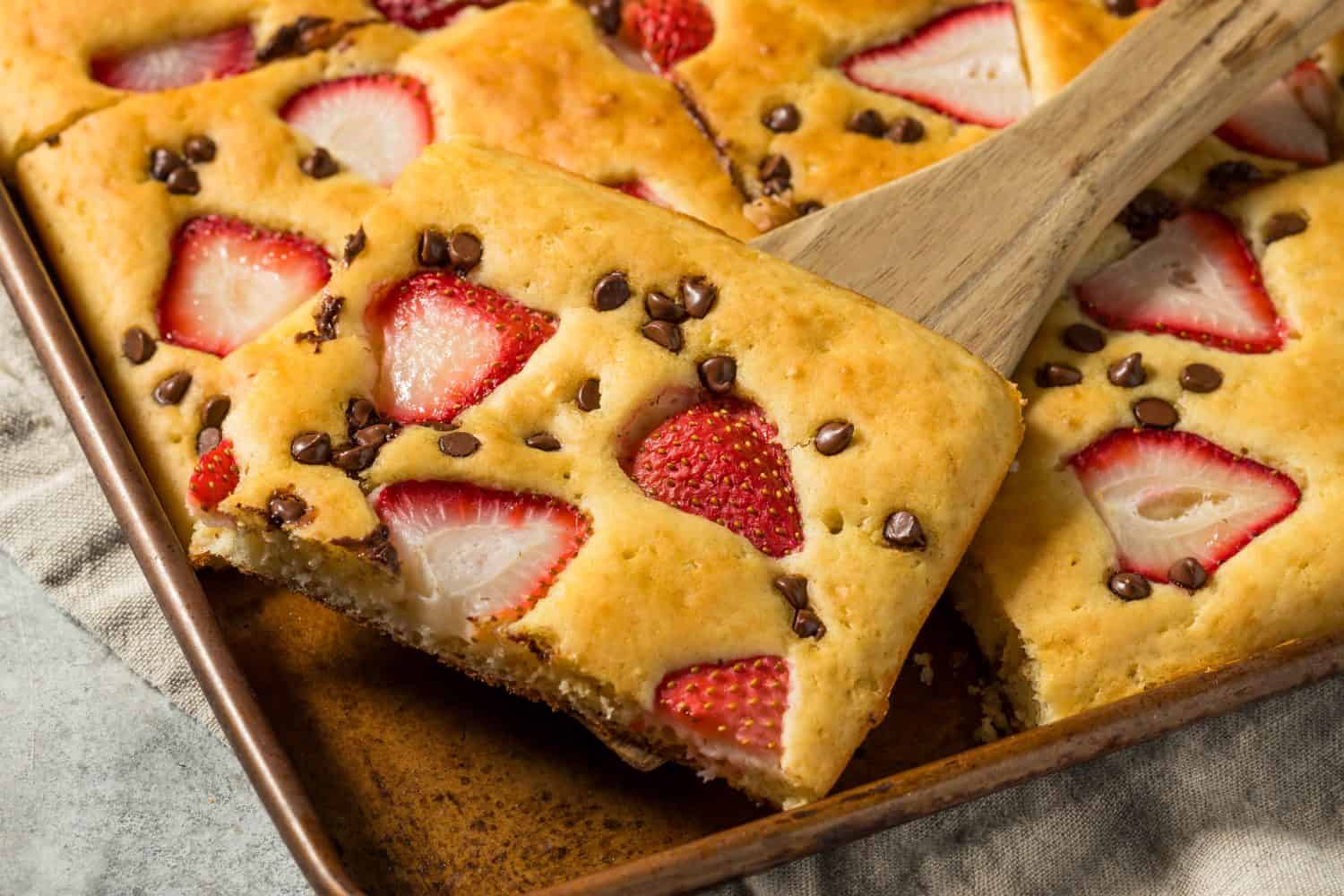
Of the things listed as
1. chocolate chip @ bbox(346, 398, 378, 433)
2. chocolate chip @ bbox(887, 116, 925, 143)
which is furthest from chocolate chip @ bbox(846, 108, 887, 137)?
chocolate chip @ bbox(346, 398, 378, 433)

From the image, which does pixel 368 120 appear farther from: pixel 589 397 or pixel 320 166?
pixel 589 397

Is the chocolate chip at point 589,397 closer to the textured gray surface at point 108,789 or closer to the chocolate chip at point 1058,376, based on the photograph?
the chocolate chip at point 1058,376

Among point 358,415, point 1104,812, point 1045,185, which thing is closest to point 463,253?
point 358,415

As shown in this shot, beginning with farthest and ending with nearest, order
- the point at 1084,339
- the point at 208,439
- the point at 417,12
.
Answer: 1. the point at 417,12
2. the point at 1084,339
3. the point at 208,439

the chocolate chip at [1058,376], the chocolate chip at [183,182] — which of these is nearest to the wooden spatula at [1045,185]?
the chocolate chip at [1058,376]

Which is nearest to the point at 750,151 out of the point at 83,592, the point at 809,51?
the point at 809,51

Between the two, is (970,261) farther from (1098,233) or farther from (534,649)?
(534,649)
